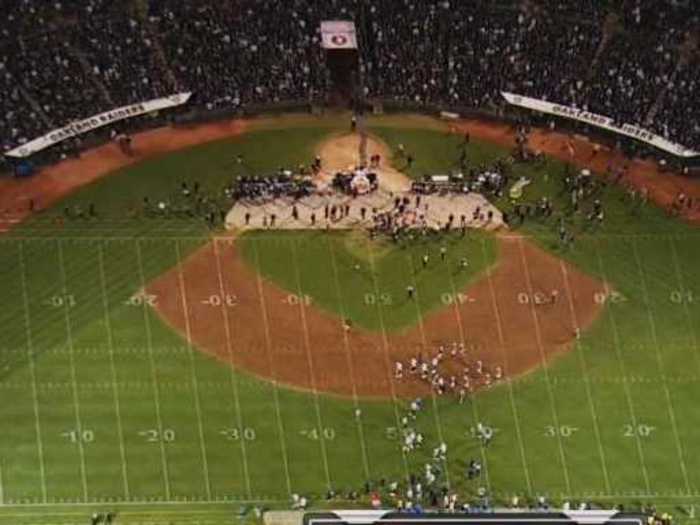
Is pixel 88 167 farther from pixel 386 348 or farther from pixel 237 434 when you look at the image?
pixel 386 348

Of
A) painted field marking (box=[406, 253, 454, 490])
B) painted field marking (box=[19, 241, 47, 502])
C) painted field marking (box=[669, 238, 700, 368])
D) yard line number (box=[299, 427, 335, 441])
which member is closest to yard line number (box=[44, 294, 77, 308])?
painted field marking (box=[19, 241, 47, 502])

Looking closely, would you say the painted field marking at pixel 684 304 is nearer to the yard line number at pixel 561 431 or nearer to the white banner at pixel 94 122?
the yard line number at pixel 561 431

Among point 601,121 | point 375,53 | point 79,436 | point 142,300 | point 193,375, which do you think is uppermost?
point 375,53

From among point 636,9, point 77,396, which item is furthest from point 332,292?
point 636,9

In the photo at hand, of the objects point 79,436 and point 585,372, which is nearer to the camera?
point 79,436

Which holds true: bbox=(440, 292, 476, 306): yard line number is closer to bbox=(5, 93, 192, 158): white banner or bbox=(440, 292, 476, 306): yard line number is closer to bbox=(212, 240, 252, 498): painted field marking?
bbox=(212, 240, 252, 498): painted field marking

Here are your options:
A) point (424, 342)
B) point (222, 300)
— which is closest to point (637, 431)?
point (424, 342)

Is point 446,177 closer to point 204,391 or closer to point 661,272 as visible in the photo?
point 661,272

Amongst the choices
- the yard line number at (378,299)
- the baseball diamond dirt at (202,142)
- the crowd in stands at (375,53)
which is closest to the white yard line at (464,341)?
the yard line number at (378,299)
